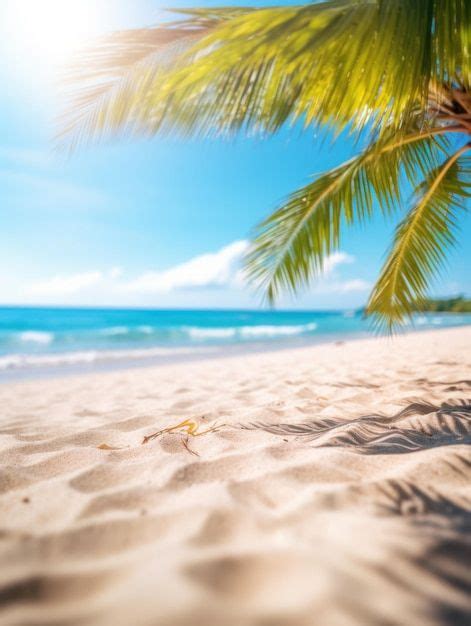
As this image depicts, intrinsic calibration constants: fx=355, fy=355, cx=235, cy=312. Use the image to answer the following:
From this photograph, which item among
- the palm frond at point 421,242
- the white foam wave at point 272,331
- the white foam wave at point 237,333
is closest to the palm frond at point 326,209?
the palm frond at point 421,242

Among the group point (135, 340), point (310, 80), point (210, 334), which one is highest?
point (310, 80)

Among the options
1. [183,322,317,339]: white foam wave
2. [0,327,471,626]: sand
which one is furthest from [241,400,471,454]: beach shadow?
[183,322,317,339]: white foam wave

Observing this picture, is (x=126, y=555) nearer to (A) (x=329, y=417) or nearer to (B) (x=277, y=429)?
(B) (x=277, y=429)

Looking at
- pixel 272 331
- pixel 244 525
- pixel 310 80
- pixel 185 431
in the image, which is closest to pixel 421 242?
pixel 310 80

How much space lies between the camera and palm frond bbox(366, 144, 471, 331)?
3.01 m

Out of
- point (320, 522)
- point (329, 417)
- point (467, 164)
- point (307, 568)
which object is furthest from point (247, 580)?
point (467, 164)

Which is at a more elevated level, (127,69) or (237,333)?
(127,69)

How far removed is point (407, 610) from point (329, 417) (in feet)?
4.87

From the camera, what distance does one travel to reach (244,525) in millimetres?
931

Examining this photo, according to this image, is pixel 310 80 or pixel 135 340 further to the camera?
pixel 135 340

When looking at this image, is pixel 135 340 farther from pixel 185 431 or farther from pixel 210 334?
pixel 185 431

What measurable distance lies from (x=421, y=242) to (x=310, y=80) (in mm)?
1861

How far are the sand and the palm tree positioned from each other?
5.37 ft

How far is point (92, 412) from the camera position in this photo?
2.67m
